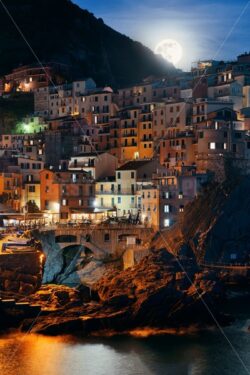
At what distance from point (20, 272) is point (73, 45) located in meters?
73.5

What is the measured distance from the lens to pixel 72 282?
5272 cm

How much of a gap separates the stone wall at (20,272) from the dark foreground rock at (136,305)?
69 centimetres

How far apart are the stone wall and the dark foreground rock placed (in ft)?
2.27

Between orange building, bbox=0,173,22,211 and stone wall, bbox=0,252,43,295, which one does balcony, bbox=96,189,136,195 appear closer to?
orange building, bbox=0,173,22,211

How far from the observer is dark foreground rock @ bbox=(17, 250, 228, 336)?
40.6 meters

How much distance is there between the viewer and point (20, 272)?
43.6 metres

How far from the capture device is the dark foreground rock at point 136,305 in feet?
133

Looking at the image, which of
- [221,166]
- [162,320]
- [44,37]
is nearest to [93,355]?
[162,320]

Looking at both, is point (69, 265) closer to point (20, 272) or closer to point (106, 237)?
point (106, 237)

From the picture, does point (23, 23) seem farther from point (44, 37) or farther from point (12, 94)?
point (12, 94)

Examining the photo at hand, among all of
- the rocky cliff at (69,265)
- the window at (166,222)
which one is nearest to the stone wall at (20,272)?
the rocky cliff at (69,265)

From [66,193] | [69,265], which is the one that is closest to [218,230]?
→ [69,265]

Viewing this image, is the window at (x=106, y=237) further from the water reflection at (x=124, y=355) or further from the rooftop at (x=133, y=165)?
the water reflection at (x=124, y=355)

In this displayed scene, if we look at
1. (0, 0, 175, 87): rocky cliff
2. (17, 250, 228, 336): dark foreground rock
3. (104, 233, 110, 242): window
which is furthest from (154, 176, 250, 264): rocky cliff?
(0, 0, 175, 87): rocky cliff
